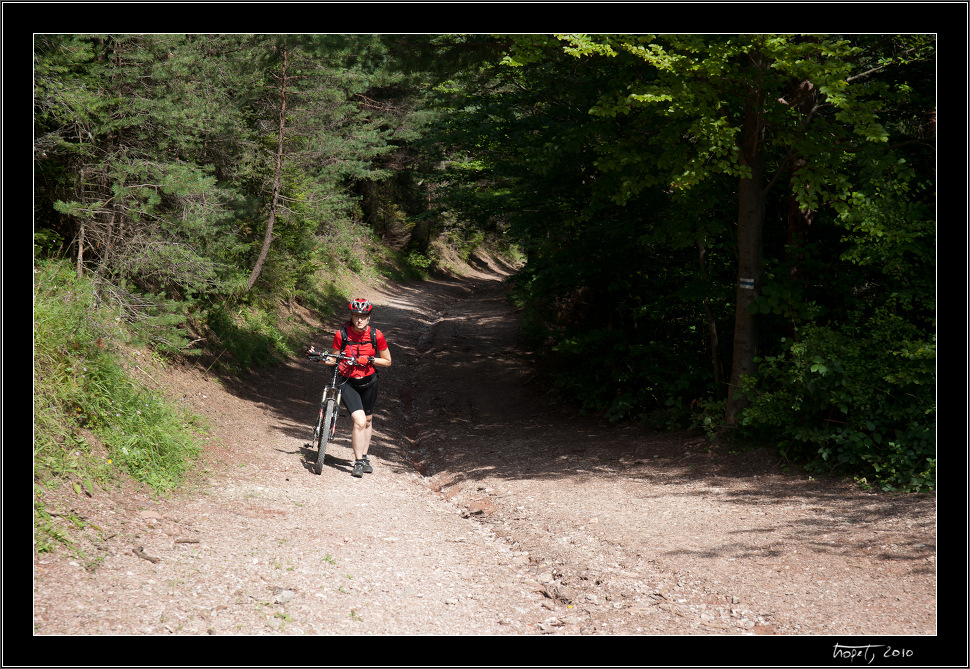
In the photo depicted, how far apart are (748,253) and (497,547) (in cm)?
510

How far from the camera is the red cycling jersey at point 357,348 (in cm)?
815

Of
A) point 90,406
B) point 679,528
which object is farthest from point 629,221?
point 90,406

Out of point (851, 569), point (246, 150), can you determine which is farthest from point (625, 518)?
point (246, 150)

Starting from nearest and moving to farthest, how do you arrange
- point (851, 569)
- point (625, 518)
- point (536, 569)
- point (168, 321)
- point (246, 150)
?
point (851, 569) < point (536, 569) < point (625, 518) < point (168, 321) < point (246, 150)

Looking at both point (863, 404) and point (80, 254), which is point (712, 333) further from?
point (80, 254)

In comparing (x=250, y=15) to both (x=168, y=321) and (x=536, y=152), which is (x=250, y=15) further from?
(x=536, y=152)

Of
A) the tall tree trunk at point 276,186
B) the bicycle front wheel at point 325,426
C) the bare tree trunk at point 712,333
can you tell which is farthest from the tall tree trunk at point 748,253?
the tall tree trunk at point 276,186

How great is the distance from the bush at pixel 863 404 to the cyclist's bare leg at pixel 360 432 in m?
4.49

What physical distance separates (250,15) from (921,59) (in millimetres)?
7167

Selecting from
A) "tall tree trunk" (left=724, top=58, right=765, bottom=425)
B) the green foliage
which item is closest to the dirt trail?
the green foliage

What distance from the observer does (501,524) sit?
682cm

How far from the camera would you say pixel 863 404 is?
734cm

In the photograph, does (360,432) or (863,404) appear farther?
(360,432)

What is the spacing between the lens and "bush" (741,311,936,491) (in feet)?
22.8
